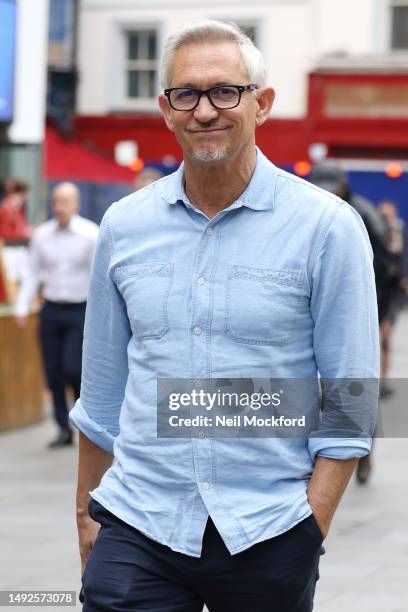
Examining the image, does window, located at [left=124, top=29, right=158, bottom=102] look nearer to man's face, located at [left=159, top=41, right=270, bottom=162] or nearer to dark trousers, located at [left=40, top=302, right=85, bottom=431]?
dark trousers, located at [left=40, top=302, right=85, bottom=431]

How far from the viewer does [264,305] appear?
115 inches

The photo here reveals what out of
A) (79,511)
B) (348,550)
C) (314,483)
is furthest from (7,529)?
(314,483)

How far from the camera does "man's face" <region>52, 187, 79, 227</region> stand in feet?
32.2

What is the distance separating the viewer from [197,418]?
3.00 meters

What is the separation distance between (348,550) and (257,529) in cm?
392

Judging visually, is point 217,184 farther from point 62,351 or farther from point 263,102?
point 62,351

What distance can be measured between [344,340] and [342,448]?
0.22m

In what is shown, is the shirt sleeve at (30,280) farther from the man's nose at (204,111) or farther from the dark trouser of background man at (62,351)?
the man's nose at (204,111)

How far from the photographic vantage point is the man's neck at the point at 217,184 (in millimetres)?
3027

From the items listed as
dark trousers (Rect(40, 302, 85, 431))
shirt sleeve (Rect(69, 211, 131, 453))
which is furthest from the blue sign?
shirt sleeve (Rect(69, 211, 131, 453))

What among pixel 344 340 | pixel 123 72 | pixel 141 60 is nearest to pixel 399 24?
pixel 141 60

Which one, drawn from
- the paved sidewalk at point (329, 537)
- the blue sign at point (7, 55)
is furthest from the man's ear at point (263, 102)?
the blue sign at point (7, 55)

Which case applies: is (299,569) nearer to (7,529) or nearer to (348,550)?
(348,550)

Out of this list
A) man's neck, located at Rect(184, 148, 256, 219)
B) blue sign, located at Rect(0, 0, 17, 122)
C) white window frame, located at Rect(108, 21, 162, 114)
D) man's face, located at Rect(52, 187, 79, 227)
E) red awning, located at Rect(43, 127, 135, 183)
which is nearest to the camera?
man's neck, located at Rect(184, 148, 256, 219)
